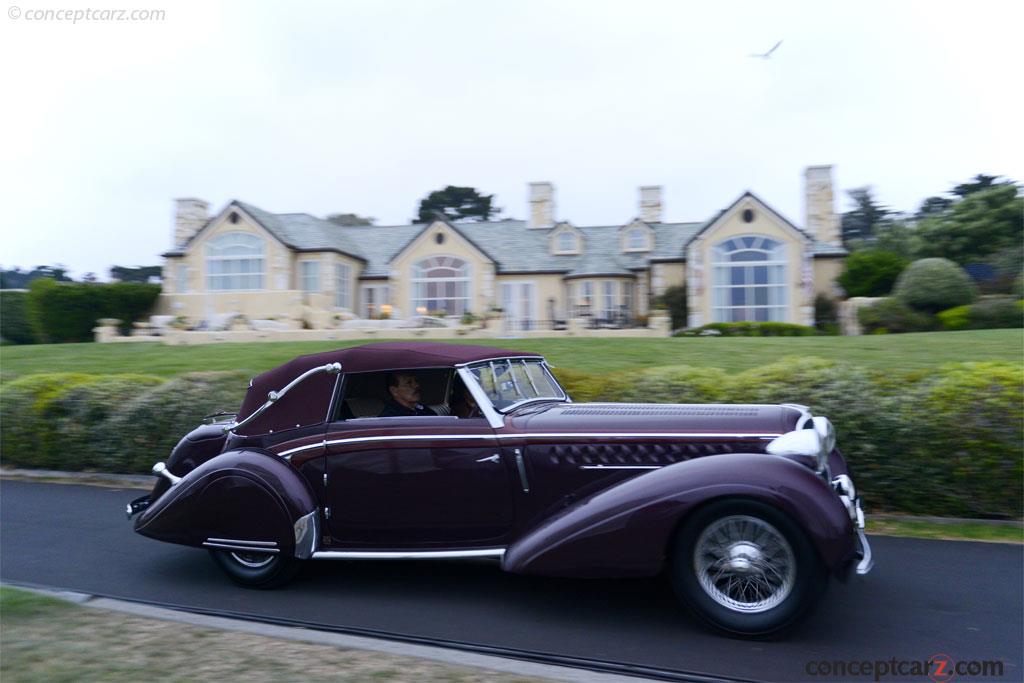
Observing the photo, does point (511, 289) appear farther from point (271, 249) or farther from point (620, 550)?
point (620, 550)

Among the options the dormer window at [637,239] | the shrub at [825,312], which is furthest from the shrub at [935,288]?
the dormer window at [637,239]

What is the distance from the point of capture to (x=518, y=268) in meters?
34.0

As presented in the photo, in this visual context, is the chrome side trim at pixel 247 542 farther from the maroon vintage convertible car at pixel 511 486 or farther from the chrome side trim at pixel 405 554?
the chrome side trim at pixel 405 554

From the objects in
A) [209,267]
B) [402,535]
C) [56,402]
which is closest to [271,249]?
[209,267]

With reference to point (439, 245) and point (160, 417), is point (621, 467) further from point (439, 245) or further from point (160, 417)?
point (439, 245)

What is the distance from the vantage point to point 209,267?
112 feet

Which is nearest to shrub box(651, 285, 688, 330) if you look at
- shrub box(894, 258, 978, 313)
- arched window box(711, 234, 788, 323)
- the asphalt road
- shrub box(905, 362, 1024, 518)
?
arched window box(711, 234, 788, 323)

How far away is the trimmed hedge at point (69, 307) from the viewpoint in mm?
31391

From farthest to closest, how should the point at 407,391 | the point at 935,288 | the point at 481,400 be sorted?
the point at 935,288 → the point at 407,391 → the point at 481,400

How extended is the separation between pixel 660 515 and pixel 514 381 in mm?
1786

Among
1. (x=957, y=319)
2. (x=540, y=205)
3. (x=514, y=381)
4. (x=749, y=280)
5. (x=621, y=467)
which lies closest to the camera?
(x=621, y=467)

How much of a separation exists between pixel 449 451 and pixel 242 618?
64.5 inches

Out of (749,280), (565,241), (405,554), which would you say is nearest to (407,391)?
(405,554)

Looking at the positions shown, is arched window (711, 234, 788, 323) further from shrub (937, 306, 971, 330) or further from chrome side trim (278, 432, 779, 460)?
chrome side trim (278, 432, 779, 460)
